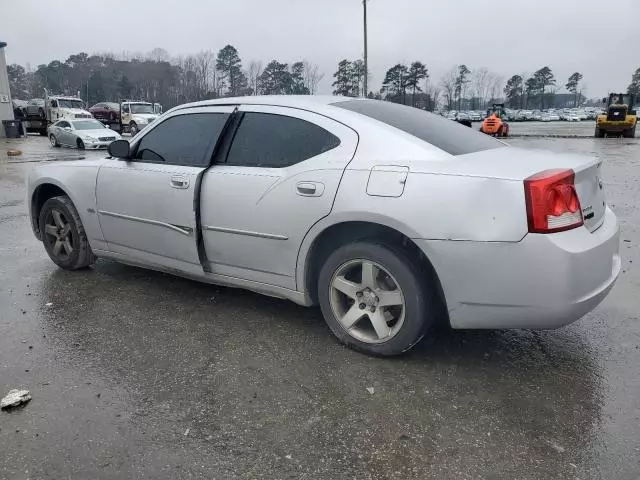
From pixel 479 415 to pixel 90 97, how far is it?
84653 mm

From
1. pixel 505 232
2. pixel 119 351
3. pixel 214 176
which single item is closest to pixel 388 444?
pixel 505 232

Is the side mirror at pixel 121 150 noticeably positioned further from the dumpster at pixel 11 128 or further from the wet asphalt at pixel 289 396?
the dumpster at pixel 11 128

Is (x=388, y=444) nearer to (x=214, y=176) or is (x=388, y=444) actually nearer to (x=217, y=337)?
(x=217, y=337)

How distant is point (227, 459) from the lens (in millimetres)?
2307

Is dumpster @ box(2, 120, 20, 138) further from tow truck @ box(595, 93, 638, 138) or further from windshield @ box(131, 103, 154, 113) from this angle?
tow truck @ box(595, 93, 638, 138)

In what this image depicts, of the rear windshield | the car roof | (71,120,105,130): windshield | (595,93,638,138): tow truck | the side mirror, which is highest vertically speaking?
the car roof

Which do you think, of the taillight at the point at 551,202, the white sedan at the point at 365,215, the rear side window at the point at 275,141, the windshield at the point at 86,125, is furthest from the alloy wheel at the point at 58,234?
the windshield at the point at 86,125

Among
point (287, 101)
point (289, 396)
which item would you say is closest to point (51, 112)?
point (287, 101)

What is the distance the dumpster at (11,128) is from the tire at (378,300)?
3167 centimetres

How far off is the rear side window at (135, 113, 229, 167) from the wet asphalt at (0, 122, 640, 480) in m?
1.11

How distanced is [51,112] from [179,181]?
32.0 m

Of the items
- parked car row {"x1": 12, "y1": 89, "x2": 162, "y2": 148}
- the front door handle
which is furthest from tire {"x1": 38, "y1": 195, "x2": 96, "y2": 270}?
parked car row {"x1": 12, "y1": 89, "x2": 162, "y2": 148}

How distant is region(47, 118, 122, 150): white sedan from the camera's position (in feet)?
73.4

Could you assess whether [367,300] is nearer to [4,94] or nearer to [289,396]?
[289,396]
